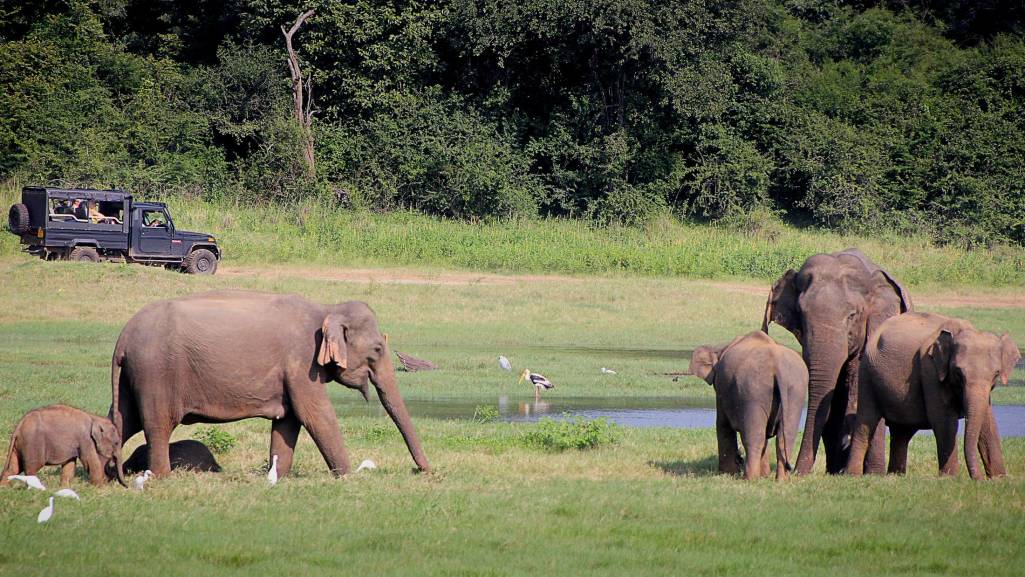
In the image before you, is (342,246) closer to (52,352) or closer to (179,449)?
(52,352)

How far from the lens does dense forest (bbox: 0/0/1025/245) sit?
46781 millimetres

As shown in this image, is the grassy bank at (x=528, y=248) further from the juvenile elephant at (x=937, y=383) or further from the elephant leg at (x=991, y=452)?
the elephant leg at (x=991, y=452)

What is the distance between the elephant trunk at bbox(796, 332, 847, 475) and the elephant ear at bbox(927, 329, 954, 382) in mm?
1061

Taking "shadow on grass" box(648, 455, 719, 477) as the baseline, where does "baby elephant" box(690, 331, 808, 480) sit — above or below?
above

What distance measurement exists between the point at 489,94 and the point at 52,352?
98.9ft

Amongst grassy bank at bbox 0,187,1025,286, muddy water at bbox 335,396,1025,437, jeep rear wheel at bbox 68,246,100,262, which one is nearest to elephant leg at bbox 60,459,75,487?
muddy water at bbox 335,396,1025,437

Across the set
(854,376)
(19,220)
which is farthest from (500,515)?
(19,220)

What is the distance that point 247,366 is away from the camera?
12.9 m

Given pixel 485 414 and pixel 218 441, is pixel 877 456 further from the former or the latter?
pixel 218 441

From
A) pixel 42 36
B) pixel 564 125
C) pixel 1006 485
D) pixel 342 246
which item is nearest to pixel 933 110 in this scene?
pixel 564 125

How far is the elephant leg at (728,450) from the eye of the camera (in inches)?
→ 563

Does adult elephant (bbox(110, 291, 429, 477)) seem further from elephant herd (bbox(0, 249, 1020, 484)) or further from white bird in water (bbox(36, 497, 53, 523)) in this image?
white bird in water (bbox(36, 497, 53, 523))

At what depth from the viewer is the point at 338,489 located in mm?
12156

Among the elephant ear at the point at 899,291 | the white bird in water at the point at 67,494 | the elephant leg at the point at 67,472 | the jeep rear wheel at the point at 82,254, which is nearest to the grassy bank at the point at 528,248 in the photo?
the jeep rear wheel at the point at 82,254
